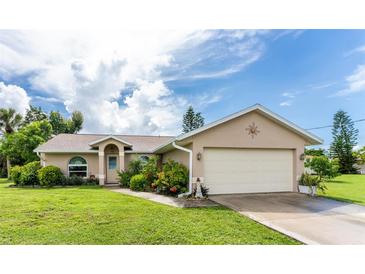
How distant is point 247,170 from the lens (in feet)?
31.7

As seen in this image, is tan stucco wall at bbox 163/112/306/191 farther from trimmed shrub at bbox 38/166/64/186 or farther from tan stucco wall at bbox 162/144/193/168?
trimmed shrub at bbox 38/166/64/186

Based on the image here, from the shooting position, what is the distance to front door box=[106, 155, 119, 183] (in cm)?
1515

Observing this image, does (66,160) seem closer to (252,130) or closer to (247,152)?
(247,152)

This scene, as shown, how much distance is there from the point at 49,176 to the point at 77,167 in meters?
1.87

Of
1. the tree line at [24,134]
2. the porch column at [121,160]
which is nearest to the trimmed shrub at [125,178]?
the porch column at [121,160]

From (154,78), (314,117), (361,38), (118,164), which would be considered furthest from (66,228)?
(118,164)

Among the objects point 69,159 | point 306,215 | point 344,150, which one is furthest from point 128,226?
point 344,150

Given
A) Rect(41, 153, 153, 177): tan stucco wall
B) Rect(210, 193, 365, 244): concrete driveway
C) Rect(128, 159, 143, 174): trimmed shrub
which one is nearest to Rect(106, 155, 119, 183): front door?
Rect(41, 153, 153, 177): tan stucco wall

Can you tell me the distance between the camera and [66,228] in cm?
514

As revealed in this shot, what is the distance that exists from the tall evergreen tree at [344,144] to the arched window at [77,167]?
2703 centimetres

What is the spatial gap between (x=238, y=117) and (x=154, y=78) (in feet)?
13.3

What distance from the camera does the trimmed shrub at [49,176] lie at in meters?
13.1

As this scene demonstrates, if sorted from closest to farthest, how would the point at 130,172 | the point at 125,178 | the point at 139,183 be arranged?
1. the point at 139,183
2. the point at 125,178
3. the point at 130,172

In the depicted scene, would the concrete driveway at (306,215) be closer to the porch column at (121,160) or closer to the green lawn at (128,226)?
the green lawn at (128,226)
